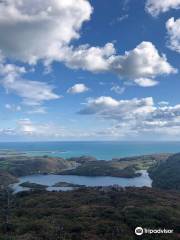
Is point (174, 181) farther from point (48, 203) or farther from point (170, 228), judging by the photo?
point (170, 228)

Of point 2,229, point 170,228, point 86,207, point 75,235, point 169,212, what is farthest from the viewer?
point 86,207

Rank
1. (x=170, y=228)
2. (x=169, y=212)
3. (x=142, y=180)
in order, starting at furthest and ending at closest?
(x=142, y=180) < (x=169, y=212) < (x=170, y=228)

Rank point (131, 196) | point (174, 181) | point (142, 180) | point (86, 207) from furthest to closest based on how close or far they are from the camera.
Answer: point (142, 180) → point (174, 181) → point (131, 196) → point (86, 207)

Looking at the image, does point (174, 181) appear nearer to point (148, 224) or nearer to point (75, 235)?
point (148, 224)

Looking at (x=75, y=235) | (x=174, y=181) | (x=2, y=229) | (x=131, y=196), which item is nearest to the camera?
(x=75, y=235)

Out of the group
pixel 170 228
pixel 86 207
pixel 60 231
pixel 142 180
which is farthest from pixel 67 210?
pixel 142 180

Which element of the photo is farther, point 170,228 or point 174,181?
point 174,181

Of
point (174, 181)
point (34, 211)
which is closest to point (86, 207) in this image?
point (34, 211)

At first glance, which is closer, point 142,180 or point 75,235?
point 75,235

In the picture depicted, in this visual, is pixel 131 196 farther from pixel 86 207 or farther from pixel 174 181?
pixel 174 181
